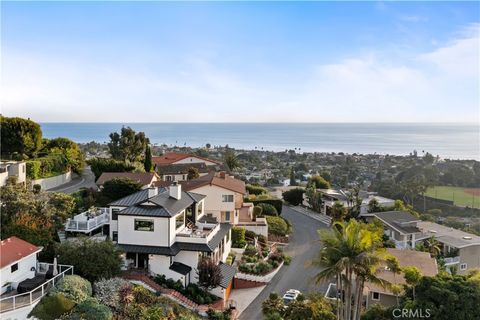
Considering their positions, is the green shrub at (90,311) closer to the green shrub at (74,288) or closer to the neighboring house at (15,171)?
the green shrub at (74,288)

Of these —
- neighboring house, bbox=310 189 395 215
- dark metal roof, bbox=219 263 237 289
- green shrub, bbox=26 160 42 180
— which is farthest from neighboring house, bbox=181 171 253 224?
green shrub, bbox=26 160 42 180

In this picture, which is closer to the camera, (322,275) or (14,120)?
(322,275)

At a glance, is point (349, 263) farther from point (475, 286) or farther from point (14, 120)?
point (14, 120)

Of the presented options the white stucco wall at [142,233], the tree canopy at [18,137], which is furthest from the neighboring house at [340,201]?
the tree canopy at [18,137]

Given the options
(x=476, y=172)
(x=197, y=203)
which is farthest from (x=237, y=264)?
(x=476, y=172)

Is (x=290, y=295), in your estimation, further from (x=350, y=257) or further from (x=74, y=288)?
(x=74, y=288)

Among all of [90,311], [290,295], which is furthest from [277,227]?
[90,311]
